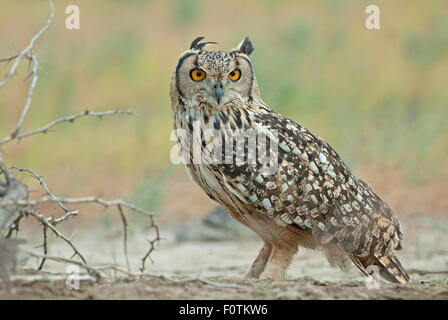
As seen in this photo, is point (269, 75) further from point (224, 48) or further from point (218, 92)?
point (218, 92)

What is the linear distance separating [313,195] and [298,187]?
127mm

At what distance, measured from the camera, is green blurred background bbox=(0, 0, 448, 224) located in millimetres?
10312

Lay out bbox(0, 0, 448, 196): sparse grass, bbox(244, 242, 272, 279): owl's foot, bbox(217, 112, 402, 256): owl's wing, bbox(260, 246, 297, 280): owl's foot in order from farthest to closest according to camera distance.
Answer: bbox(0, 0, 448, 196): sparse grass
bbox(244, 242, 272, 279): owl's foot
bbox(260, 246, 297, 280): owl's foot
bbox(217, 112, 402, 256): owl's wing

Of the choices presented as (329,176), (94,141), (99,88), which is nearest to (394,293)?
(329,176)

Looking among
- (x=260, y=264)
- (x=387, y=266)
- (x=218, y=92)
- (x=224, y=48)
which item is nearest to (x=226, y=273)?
(x=260, y=264)

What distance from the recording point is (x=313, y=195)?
178 inches

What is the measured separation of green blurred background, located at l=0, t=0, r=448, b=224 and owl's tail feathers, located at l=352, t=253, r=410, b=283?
426 centimetres

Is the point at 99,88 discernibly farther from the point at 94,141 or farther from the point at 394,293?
the point at 394,293

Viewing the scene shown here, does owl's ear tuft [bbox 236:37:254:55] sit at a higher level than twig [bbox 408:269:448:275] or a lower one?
higher

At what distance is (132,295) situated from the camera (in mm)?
3438

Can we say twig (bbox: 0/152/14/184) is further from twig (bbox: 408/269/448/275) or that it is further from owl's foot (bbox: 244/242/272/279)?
twig (bbox: 408/269/448/275)

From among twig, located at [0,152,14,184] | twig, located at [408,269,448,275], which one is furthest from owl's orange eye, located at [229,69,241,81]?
twig, located at [408,269,448,275]

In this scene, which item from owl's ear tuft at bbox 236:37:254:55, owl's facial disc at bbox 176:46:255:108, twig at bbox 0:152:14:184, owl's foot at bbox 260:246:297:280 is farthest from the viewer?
owl's ear tuft at bbox 236:37:254:55

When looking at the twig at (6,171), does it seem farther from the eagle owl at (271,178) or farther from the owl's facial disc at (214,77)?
the owl's facial disc at (214,77)
